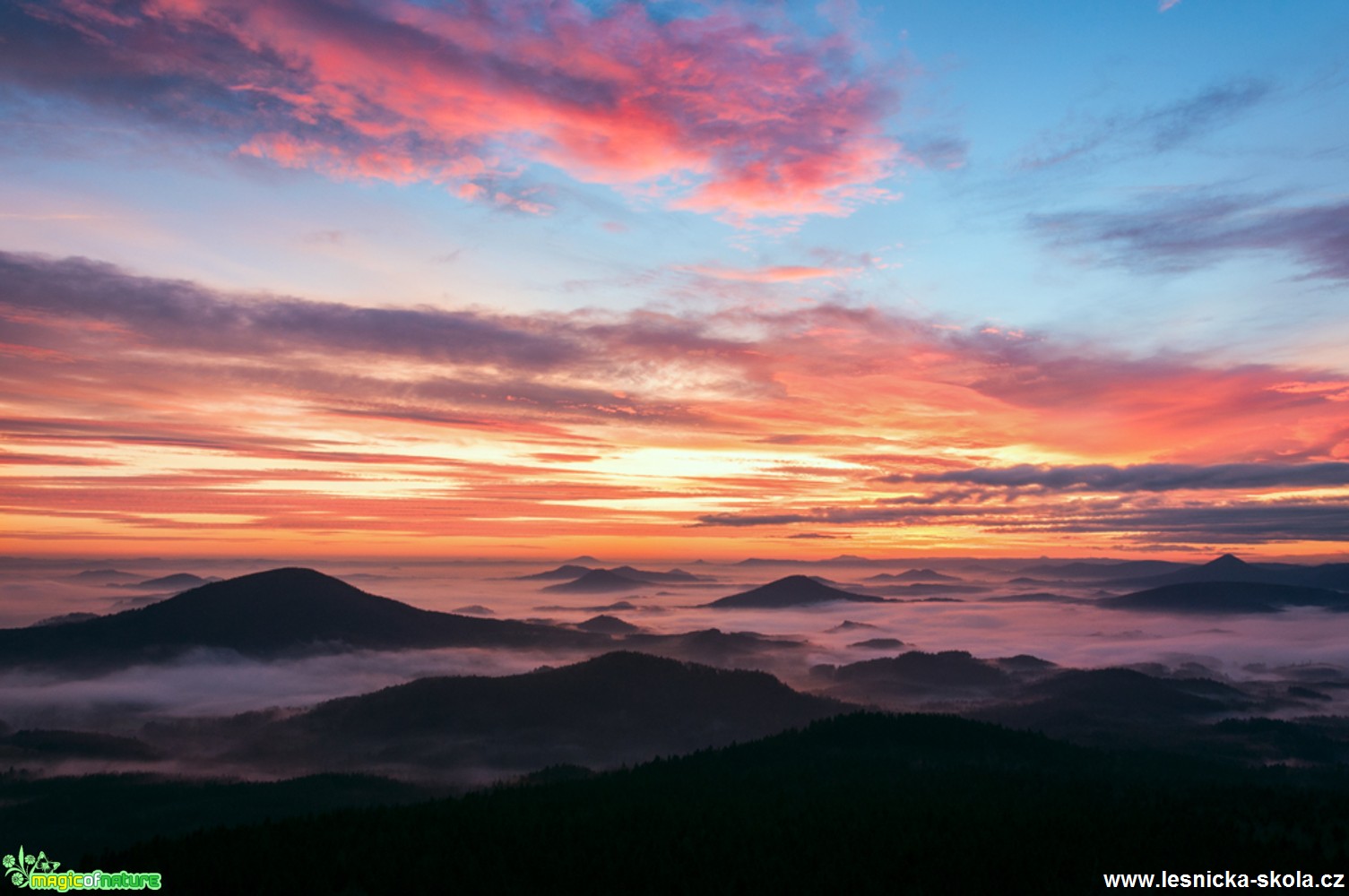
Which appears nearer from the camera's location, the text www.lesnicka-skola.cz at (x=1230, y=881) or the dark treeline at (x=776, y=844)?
the text www.lesnicka-skola.cz at (x=1230, y=881)

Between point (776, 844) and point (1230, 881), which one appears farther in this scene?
point (776, 844)

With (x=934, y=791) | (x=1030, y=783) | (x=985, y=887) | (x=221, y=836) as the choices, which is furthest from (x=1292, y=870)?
(x=221, y=836)

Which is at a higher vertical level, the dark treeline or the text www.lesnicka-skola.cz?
the text www.lesnicka-skola.cz

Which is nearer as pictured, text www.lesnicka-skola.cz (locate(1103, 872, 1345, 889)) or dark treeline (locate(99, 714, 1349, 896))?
text www.lesnicka-skola.cz (locate(1103, 872, 1345, 889))

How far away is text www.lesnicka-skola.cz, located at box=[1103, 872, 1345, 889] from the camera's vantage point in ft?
224

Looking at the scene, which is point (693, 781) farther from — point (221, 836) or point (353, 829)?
point (221, 836)

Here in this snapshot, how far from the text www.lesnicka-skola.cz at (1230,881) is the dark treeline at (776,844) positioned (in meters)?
1.77

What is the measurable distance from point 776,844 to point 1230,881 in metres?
43.6

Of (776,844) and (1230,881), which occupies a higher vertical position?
(1230,881)

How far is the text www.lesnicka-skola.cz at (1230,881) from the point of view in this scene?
68375mm

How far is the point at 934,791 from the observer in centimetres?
13650

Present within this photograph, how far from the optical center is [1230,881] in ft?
235

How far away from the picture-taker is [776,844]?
3735 inches

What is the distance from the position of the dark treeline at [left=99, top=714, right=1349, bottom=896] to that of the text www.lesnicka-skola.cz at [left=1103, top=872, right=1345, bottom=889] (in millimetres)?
1766
